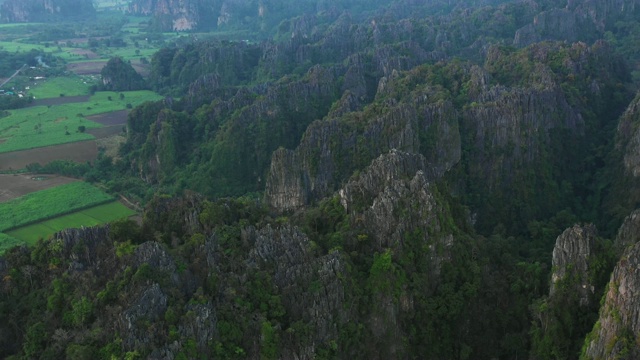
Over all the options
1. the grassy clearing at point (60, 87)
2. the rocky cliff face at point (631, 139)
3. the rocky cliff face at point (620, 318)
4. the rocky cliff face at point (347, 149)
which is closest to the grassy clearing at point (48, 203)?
the rocky cliff face at point (347, 149)

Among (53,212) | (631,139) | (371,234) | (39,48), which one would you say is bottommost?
(53,212)

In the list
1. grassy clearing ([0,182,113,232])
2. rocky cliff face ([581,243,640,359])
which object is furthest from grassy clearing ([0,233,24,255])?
rocky cliff face ([581,243,640,359])

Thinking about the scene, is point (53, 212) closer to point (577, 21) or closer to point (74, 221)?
point (74, 221)

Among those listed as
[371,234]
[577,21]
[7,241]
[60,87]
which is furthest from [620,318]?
[60,87]

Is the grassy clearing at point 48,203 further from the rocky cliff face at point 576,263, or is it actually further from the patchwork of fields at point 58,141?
the rocky cliff face at point 576,263

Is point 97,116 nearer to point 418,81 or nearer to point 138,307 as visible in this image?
point 418,81

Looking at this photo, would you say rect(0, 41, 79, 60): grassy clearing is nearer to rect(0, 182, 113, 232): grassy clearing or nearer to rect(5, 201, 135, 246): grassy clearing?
rect(0, 182, 113, 232): grassy clearing
